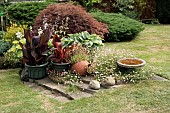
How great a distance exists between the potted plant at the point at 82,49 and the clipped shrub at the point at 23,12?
362cm

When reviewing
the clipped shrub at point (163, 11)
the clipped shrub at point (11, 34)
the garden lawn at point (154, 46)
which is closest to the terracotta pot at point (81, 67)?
the garden lawn at point (154, 46)

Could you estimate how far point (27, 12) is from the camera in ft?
30.0

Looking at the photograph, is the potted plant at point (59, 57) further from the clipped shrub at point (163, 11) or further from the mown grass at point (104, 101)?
the clipped shrub at point (163, 11)

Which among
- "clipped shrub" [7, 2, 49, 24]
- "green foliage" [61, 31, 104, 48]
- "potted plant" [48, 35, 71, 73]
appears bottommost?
"potted plant" [48, 35, 71, 73]

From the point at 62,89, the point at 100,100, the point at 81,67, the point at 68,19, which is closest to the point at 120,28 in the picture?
the point at 68,19

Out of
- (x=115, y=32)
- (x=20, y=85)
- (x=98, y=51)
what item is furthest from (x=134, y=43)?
(x=20, y=85)

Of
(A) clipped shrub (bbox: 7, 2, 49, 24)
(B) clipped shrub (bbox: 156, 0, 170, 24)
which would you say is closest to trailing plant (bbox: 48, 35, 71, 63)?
(A) clipped shrub (bbox: 7, 2, 49, 24)

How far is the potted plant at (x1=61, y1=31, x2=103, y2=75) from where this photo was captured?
210 inches

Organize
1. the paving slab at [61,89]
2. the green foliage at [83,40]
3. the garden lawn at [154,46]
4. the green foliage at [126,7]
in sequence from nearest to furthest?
the paving slab at [61,89], the green foliage at [83,40], the garden lawn at [154,46], the green foliage at [126,7]

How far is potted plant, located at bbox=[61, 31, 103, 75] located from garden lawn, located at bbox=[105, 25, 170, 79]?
1.30 meters

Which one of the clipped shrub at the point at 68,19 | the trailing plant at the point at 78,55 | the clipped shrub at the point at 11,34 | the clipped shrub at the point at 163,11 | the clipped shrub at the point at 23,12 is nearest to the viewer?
the trailing plant at the point at 78,55

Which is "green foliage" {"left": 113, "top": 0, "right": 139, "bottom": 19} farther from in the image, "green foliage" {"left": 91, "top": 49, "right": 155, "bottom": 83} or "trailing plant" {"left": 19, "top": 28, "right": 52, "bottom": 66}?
"trailing plant" {"left": 19, "top": 28, "right": 52, "bottom": 66}

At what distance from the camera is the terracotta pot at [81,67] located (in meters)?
5.29

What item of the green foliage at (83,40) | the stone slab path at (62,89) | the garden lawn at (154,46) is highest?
the green foliage at (83,40)
